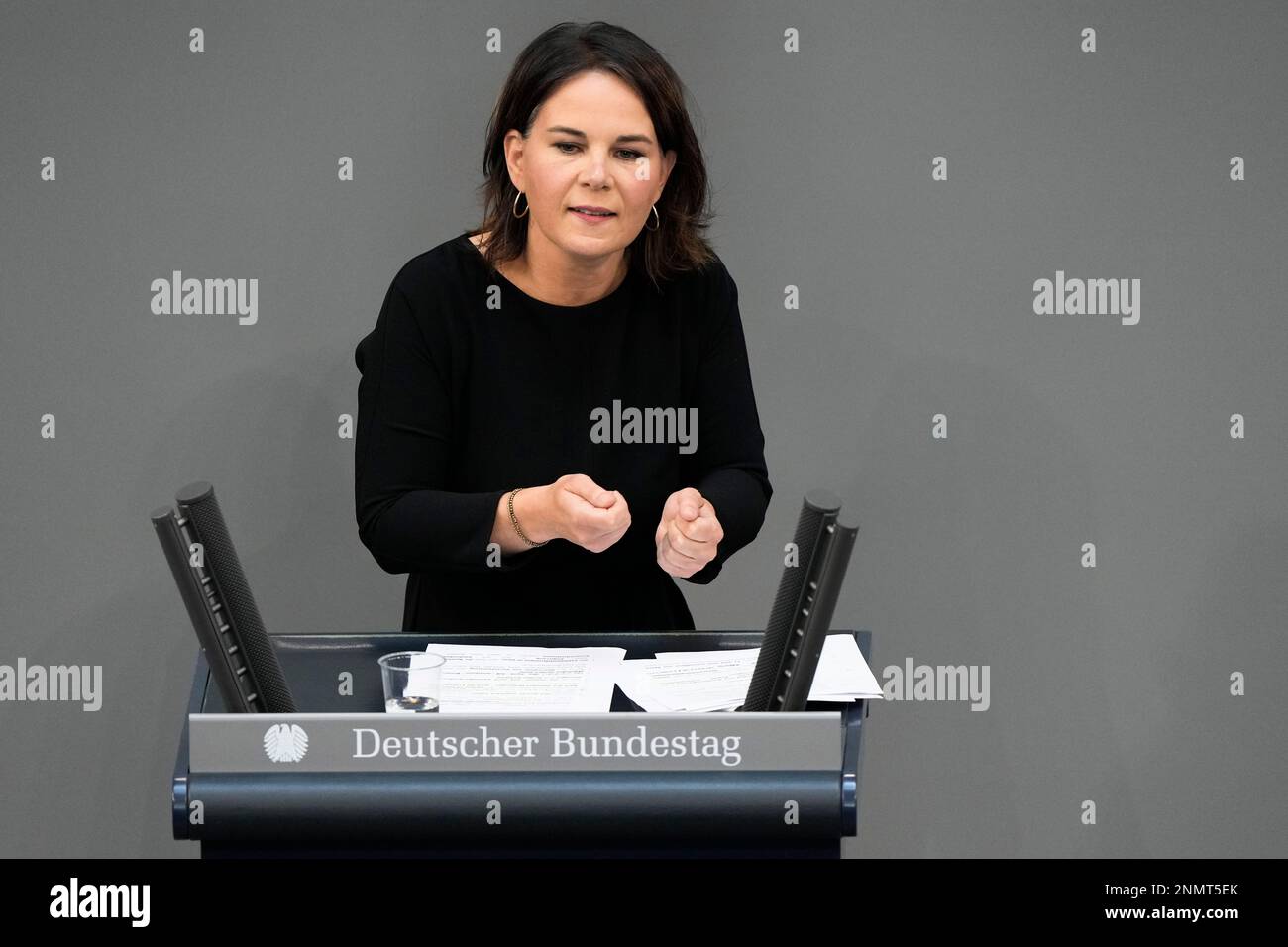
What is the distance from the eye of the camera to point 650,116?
2551mm

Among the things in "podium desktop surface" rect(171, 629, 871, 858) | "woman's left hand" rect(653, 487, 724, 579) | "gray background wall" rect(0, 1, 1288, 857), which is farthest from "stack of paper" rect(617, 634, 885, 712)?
"gray background wall" rect(0, 1, 1288, 857)

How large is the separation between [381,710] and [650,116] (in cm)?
115

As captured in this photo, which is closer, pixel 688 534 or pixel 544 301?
pixel 688 534

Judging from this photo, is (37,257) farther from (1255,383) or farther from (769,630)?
(1255,383)

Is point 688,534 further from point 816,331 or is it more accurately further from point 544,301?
point 816,331

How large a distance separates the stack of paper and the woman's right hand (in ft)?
0.64

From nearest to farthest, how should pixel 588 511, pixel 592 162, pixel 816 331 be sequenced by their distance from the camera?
pixel 588 511, pixel 592 162, pixel 816 331

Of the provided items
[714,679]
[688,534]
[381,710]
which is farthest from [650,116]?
[381,710]

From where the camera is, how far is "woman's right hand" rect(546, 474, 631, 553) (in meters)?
2.18

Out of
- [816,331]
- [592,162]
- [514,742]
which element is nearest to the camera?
[514,742]

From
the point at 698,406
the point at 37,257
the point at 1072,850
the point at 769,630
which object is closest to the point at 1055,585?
the point at 1072,850

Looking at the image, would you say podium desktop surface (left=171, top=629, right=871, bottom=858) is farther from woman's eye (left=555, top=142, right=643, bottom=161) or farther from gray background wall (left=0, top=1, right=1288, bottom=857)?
gray background wall (left=0, top=1, right=1288, bottom=857)

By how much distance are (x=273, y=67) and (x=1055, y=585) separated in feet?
7.57

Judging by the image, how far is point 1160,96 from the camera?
3648 millimetres
